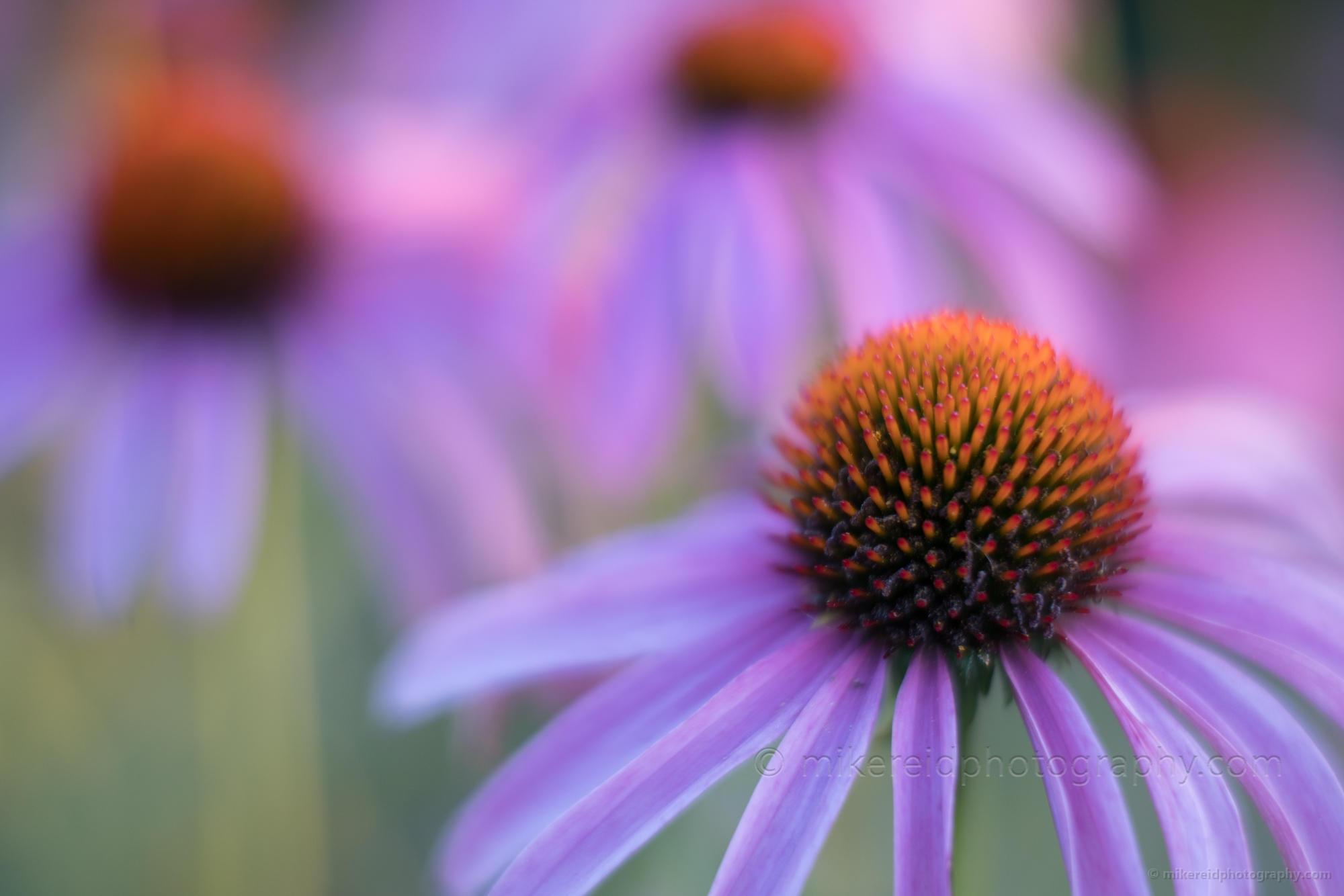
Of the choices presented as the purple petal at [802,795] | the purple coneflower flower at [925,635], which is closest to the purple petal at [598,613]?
the purple coneflower flower at [925,635]

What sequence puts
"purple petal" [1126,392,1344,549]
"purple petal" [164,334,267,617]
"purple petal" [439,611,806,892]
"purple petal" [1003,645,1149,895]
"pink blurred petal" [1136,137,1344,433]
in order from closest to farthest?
"purple petal" [1003,645,1149,895]
"purple petal" [439,611,806,892]
"purple petal" [1126,392,1344,549]
"purple petal" [164,334,267,617]
"pink blurred petal" [1136,137,1344,433]

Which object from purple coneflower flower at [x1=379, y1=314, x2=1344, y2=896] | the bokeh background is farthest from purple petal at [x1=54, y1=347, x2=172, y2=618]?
purple coneflower flower at [x1=379, y1=314, x2=1344, y2=896]

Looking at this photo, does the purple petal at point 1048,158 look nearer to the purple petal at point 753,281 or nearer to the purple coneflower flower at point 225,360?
the purple petal at point 753,281

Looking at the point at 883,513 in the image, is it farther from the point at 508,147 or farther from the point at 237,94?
the point at 237,94

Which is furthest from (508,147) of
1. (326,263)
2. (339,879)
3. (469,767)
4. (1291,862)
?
(1291,862)

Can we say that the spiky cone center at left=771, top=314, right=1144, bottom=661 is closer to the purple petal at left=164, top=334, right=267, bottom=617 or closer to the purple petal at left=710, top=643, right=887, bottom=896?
the purple petal at left=710, top=643, right=887, bottom=896

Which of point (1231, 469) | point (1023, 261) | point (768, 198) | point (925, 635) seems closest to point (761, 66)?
point (768, 198)

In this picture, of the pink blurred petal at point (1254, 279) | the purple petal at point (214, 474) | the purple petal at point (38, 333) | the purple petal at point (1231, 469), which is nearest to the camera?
the purple petal at point (1231, 469)
